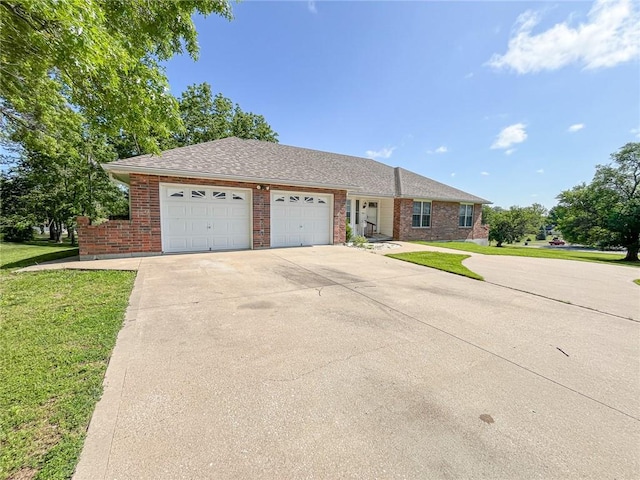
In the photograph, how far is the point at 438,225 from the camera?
17.7 meters

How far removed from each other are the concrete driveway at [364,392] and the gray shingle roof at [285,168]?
5.49m

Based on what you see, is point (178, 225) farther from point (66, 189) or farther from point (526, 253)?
point (526, 253)

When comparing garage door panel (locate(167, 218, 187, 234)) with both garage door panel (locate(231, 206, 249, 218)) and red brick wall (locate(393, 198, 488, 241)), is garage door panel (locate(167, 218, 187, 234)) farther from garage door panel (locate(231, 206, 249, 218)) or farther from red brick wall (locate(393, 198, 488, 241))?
red brick wall (locate(393, 198, 488, 241))

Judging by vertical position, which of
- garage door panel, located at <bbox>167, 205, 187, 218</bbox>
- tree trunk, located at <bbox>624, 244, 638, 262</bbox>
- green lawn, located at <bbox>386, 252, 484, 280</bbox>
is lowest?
tree trunk, located at <bbox>624, 244, 638, 262</bbox>

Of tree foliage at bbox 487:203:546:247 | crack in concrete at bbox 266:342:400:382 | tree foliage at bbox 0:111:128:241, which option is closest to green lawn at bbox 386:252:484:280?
crack in concrete at bbox 266:342:400:382

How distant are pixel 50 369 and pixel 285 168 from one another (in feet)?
36.2

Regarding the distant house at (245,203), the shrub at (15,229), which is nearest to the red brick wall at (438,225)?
the distant house at (245,203)

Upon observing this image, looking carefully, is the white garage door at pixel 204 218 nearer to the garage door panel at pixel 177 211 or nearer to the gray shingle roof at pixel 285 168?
the garage door panel at pixel 177 211

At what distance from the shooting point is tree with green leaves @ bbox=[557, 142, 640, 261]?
17.4 metres

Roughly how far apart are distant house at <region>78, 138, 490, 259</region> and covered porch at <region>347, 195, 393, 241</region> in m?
0.06

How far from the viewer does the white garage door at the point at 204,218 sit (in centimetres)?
946

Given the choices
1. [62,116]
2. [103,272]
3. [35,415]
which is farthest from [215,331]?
[62,116]

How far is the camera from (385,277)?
688cm

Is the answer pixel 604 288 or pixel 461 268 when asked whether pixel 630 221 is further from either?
pixel 461 268
